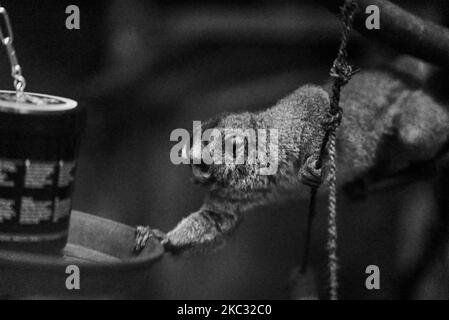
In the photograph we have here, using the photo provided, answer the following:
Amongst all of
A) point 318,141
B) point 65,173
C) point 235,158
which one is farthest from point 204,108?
point 65,173

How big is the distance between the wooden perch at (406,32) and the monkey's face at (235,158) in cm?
29

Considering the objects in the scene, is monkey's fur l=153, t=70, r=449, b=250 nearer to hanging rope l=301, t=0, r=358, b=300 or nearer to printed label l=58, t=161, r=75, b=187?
hanging rope l=301, t=0, r=358, b=300

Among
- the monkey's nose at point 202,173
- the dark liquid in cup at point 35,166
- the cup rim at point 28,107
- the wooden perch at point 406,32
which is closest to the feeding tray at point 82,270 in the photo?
the dark liquid in cup at point 35,166

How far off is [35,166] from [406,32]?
68 centimetres

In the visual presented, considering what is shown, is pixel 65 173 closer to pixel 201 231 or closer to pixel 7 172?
pixel 7 172

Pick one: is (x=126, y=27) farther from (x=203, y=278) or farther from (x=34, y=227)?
(x=34, y=227)

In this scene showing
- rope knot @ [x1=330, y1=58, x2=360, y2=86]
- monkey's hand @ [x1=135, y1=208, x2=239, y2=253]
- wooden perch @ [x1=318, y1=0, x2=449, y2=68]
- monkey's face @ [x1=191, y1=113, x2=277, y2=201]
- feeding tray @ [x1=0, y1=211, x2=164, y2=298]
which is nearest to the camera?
feeding tray @ [x1=0, y1=211, x2=164, y2=298]

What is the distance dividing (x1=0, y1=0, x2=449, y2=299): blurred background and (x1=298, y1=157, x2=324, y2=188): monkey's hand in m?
→ 0.28

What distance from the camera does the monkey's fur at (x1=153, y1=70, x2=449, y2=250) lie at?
1.22 m

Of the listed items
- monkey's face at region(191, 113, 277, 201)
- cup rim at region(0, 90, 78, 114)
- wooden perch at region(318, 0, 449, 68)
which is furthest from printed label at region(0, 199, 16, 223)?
wooden perch at region(318, 0, 449, 68)

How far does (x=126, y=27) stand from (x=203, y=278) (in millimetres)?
663
